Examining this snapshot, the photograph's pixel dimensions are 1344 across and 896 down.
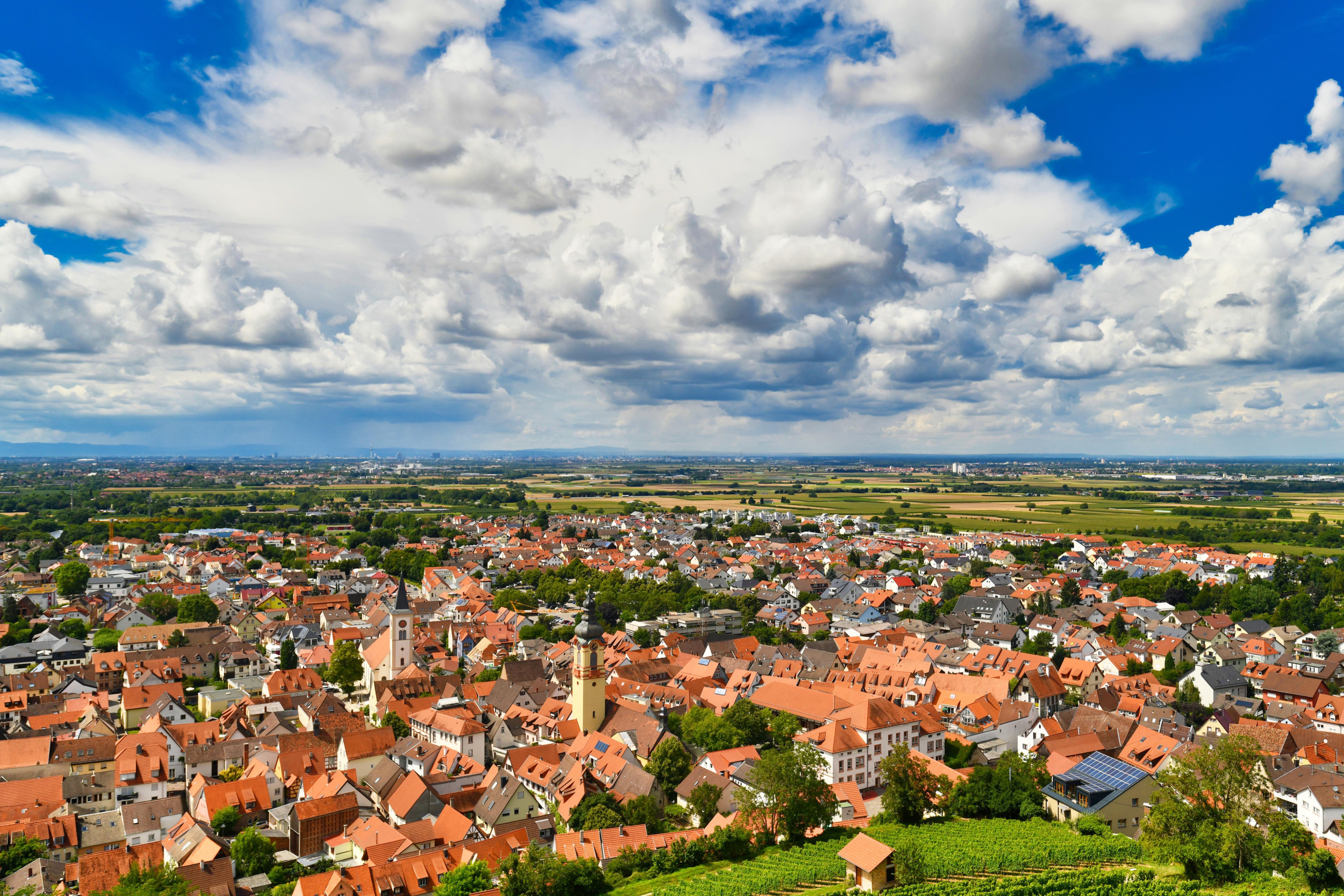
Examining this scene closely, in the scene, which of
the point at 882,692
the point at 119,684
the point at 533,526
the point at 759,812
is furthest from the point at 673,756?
the point at 533,526

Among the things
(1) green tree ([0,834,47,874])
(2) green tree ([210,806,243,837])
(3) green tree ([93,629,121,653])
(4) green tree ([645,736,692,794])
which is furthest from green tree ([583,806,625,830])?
(3) green tree ([93,629,121,653])

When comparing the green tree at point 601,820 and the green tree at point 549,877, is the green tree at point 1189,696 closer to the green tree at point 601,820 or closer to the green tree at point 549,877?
the green tree at point 601,820

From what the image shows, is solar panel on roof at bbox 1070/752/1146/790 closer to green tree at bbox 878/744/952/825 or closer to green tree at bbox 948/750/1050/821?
green tree at bbox 948/750/1050/821

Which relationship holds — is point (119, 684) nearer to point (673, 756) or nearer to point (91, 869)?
point (91, 869)

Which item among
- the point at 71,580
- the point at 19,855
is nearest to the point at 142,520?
the point at 71,580

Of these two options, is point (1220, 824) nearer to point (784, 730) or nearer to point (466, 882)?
point (784, 730)

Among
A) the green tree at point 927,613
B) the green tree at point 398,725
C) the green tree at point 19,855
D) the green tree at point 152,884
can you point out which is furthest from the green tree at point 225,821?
the green tree at point 927,613
